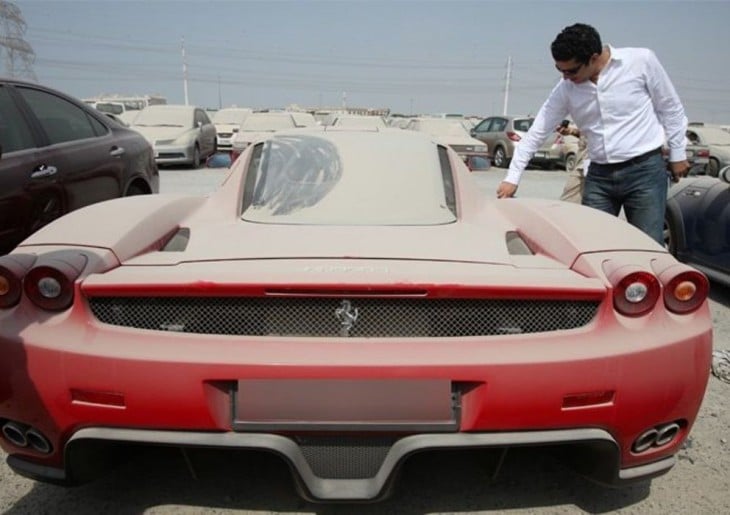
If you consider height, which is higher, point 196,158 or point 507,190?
point 507,190

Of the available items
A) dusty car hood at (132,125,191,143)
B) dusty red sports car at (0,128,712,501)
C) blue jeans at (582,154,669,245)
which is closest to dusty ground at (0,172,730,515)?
dusty red sports car at (0,128,712,501)

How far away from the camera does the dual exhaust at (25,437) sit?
5.88 feet

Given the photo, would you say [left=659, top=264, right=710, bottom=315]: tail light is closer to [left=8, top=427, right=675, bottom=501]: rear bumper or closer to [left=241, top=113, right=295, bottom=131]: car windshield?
[left=8, top=427, right=675, bottom=501]: rear bumper

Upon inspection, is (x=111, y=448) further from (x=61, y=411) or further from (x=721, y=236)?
(x=721, y=236)

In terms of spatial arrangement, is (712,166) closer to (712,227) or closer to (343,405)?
(712,227)

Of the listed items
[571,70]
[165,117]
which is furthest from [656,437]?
[165,117]

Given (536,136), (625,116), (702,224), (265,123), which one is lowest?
(265,123)

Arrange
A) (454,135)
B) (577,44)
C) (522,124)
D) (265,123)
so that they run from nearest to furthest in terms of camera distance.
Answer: (577,44)
(265,123)
(454,135)
(522,124)

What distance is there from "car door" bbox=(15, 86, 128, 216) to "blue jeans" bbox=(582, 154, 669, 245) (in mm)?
3336

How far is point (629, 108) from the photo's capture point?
321cm

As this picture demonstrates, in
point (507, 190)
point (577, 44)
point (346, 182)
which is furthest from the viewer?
point (507, 190)

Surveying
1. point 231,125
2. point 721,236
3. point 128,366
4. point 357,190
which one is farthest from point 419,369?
point 231,125

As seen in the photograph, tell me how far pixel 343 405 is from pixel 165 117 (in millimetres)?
14250

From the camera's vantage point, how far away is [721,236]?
4461mm
